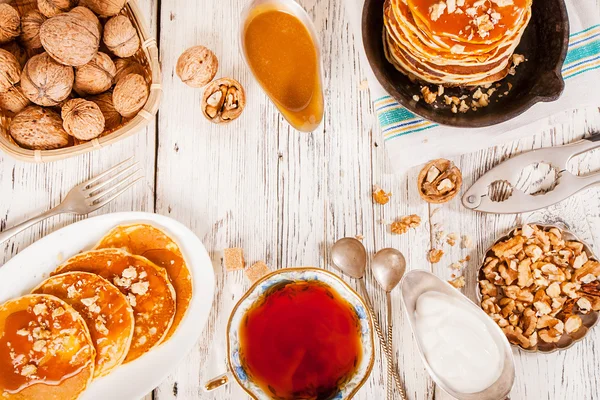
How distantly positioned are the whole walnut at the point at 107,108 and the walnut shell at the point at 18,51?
0.18 meters

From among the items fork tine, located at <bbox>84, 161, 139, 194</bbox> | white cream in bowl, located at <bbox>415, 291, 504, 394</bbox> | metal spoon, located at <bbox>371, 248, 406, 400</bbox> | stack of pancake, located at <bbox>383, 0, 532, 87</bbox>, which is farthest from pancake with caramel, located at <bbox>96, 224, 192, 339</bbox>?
stack of pancake, located at <bbox>383, 0, 532, 87</bbox>

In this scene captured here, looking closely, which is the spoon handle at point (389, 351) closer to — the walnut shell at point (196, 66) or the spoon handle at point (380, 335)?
the spoon handle at point (380, 335)

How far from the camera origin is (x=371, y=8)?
1178 mm

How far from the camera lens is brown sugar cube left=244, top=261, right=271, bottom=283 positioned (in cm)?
130

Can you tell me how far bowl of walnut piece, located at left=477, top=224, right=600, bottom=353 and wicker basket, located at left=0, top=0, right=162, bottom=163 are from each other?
34.3 inches

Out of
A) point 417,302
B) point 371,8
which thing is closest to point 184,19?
point 371,8

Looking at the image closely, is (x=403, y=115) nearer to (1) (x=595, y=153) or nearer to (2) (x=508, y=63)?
(2) (x=508, y=63)

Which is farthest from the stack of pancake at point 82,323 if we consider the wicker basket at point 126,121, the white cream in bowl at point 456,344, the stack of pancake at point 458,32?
the stack of pancake at point 458,32

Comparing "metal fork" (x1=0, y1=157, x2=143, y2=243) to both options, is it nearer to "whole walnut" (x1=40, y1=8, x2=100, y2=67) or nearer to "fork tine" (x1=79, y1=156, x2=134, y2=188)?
"fork tine" (x1=79, y1=156, x2=134, y2=188)

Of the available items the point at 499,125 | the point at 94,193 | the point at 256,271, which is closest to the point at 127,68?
the point at 94,193

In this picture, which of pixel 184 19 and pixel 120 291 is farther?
pixel 184 19

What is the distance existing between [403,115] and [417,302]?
0.44m

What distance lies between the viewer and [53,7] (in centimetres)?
123

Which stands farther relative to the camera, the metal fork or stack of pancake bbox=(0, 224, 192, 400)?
the metal fork
